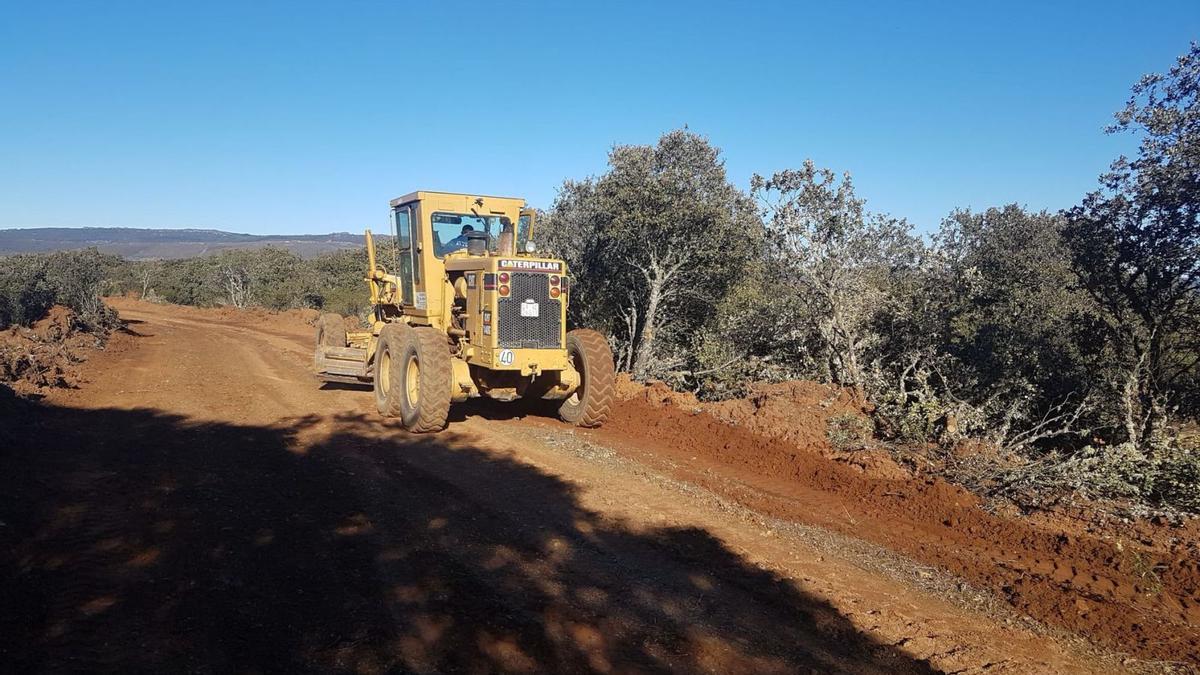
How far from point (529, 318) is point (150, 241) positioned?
172 metres

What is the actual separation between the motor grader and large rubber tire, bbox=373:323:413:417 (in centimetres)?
2

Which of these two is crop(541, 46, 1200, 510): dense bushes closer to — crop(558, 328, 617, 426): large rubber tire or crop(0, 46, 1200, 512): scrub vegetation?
crop(0, 46, 1200, 512): scrub vegetation

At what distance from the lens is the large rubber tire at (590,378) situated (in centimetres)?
945

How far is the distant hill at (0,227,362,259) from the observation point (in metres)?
128

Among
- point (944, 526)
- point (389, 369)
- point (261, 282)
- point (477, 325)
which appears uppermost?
point (477, 325)

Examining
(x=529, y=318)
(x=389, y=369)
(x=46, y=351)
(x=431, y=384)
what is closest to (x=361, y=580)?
(x=431, y=384)

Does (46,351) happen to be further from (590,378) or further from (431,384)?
(590,378)

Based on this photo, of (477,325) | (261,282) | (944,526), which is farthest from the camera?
(261,282)

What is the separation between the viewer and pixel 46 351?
46.6 feet

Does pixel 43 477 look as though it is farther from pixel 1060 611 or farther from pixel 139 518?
pixel 1060 611

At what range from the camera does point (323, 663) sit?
3.57 metres

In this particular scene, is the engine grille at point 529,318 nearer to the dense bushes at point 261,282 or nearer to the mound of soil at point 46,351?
the mound of soil at point 46,351

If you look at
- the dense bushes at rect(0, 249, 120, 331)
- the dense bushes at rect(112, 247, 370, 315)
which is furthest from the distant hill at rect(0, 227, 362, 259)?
the dense bushes at rect(0, 249, 120, 331)

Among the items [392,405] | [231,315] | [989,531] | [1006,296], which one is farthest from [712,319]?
[231,315]
